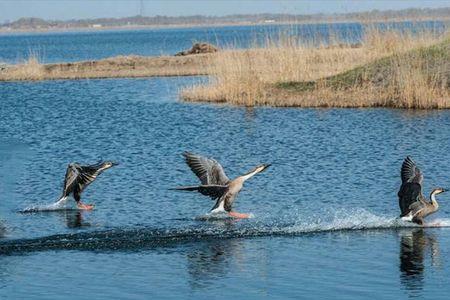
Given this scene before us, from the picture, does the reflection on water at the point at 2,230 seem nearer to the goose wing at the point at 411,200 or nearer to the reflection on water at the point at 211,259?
the reflection on water at the point at 211,259

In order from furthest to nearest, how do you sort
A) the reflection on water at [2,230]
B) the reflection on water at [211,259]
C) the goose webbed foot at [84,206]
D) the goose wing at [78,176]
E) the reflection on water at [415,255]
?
the goose wing at [78,176] < the goose webbed foot at [84,206] < the reflection on water at [2,230] < the reflection on water at [211,259] < the reflection on water at [415,255]

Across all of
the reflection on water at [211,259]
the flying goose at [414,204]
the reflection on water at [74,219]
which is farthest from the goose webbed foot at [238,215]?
the flying goose at [414,204]

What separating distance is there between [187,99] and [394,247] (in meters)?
20.8

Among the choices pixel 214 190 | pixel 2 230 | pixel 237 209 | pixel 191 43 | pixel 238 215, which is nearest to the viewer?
pixel 2 230

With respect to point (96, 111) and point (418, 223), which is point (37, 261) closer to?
Result: point (418, 223)

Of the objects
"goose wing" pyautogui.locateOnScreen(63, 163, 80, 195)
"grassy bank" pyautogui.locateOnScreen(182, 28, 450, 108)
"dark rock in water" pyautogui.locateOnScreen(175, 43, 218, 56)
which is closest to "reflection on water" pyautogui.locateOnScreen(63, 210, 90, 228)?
"goose wing" pyautogui.locateOnScreen(63, 163, 80, 195)

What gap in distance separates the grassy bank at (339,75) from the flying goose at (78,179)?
44.0 ft

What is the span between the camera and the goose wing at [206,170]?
1462cm

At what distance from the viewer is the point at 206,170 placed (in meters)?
14.7

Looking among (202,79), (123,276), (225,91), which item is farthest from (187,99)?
(123,276)

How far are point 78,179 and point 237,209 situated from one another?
2.55 metres

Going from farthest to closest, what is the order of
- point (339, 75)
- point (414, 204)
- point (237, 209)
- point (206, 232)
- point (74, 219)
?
point (339, 75)
point (237, 209)
point (74, 219)
point (414, 204)
point (206, 232)

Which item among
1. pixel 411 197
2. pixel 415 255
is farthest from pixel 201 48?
pixel 415 255

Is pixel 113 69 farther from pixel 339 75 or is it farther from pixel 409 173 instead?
pixel 409 173
